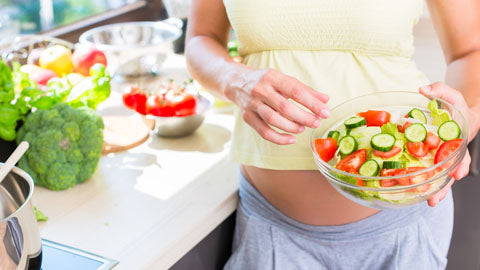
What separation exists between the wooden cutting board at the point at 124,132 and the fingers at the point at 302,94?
0.65 metres

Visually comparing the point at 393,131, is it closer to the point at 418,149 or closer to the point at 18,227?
the point at 418,149

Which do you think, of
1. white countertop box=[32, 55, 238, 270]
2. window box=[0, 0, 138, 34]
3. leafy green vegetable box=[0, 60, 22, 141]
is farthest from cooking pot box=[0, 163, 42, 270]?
window box=[0, 0, 138, 34]

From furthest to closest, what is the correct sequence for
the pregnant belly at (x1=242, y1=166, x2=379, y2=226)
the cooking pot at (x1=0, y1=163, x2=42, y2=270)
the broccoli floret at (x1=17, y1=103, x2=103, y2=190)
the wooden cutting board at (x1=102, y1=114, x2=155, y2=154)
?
the wooden cutting board at (x1=102, y1=114, x2=155, y2=154), the broccoli floret at (x1=17, y1=103, x2=103, y2=190), the pregnant belly at (x1=242, y1=166, x2=379, y2=226), the cooking pot at (x1=0, y1=163, x2=42, y2=270)

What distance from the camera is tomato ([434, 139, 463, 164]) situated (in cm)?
92

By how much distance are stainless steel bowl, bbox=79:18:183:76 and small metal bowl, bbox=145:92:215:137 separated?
0.38 m

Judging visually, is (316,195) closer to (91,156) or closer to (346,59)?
(346,59)

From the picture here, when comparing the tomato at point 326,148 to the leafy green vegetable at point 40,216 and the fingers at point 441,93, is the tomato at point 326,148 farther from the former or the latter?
the leafy green vegetable at point 40,216

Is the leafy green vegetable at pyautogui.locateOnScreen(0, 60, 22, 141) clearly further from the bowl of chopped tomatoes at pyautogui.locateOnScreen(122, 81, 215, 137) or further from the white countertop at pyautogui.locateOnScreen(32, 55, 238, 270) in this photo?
the bowl of chopped tomatoes at pyautogui.locateOnScreen(122, 81, 215, 137)

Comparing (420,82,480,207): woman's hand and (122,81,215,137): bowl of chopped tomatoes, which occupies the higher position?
(420,82,480,207): woman's hand

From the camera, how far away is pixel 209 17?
4.23ft

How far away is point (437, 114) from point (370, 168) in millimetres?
193

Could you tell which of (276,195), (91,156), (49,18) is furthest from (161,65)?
(276,195)

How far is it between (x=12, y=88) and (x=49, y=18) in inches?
41.1

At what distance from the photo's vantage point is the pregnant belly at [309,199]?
117cm
